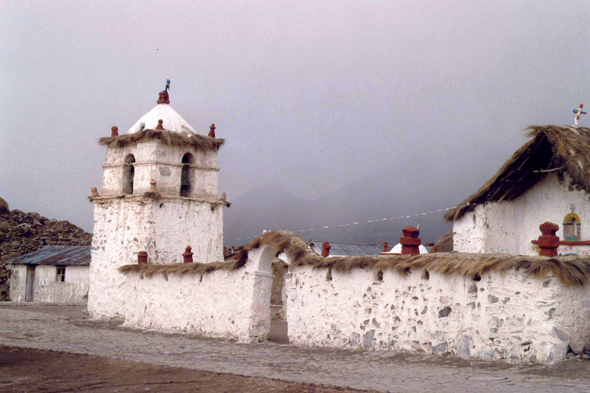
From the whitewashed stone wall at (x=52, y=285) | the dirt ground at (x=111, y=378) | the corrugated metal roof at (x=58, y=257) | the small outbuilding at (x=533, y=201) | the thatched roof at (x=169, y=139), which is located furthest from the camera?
the corrugated metal roof at (x=58, y=257)

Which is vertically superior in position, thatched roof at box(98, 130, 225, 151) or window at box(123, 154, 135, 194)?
thatched roof at box(98, 130, 225, 151)

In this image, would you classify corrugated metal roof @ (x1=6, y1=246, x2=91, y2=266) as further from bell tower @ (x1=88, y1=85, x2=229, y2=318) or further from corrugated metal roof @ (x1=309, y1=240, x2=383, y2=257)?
corrugated metal roof @ (x1=309, y1=240, x2=383, y2=257)

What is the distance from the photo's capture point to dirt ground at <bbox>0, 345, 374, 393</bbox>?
7.70 meters

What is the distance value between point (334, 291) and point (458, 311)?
2778mm

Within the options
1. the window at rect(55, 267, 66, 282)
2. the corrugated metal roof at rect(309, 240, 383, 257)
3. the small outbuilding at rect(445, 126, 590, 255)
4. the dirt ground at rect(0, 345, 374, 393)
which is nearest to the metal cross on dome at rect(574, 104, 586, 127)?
the small outbuilding at rect(445, 126, 590, 255)

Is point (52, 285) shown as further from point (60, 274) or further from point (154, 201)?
point (154, 201)

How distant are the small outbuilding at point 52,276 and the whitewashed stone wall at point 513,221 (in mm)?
20615

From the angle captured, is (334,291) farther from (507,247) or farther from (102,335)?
(102,335)

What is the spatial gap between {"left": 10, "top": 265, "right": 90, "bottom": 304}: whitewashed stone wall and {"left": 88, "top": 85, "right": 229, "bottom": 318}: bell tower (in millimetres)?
10992

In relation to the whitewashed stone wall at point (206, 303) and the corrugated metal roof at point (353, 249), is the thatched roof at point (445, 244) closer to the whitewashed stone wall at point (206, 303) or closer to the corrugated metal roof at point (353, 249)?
the corrugated metal roof at point (353, 249)

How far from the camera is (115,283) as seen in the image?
19.0 meters

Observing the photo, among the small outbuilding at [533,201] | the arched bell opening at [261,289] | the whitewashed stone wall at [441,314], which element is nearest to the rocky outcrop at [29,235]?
the arched bell opening at [261,289]

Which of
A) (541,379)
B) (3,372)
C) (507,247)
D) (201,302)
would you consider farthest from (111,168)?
(541,379)

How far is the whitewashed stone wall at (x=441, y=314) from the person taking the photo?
330 inches
